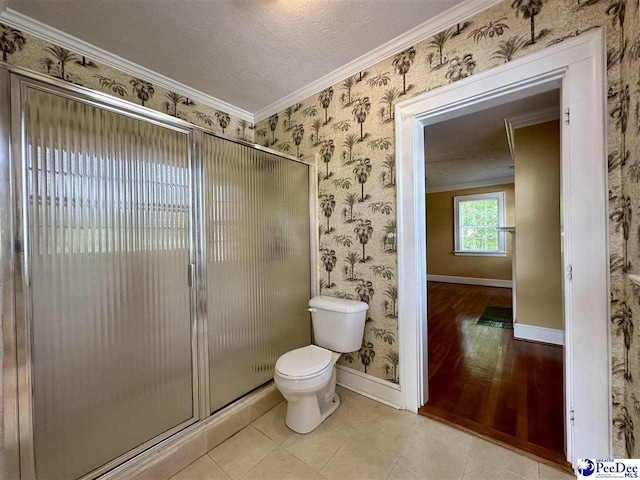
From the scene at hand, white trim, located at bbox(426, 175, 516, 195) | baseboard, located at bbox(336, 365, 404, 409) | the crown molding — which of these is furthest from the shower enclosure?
white trim, located at bbox(426, 175, 516, 195)

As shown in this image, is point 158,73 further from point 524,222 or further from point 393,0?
point 524,222

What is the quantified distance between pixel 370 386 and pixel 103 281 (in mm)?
1833

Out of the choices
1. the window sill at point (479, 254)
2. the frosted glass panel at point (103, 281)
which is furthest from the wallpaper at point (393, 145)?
the window sill at point (479, 254)

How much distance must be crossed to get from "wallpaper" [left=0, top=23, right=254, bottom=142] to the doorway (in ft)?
8.32

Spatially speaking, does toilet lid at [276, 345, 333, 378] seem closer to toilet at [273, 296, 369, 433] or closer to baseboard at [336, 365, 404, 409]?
toilet at [273, 296, 369, 433]

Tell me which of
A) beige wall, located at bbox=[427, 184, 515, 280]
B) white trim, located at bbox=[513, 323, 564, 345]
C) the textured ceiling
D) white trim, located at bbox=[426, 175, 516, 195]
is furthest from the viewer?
Answer: beige wall, located at bbox=[427, 184, 515, 280]

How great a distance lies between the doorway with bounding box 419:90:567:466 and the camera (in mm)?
1635

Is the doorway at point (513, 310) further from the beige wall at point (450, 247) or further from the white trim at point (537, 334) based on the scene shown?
the beige wall at point (450, 247)

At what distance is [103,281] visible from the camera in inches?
46.1

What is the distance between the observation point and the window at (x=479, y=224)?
5500 millimetres

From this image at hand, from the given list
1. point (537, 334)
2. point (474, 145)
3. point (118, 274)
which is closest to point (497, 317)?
point (537, 334)

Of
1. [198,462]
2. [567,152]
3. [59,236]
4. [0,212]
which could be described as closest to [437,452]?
[198,462]

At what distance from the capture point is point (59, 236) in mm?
1051

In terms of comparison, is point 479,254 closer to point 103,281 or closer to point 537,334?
point 537,334
